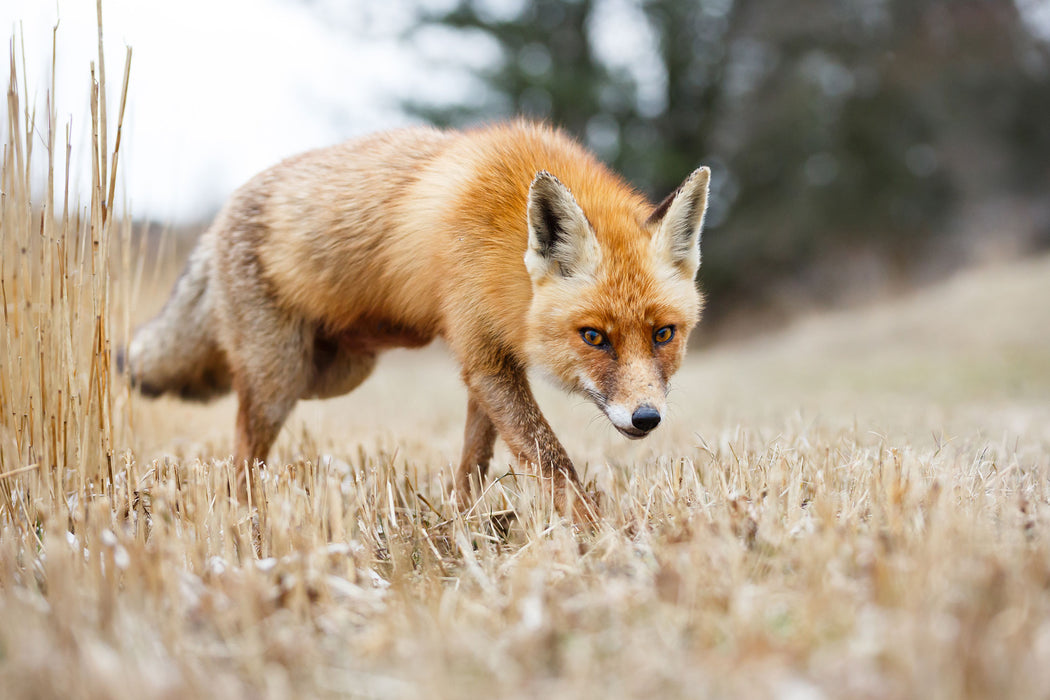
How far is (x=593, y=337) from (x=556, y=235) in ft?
1.56

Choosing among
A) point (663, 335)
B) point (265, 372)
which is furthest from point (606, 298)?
point (265, 372)

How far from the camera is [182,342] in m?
4.38

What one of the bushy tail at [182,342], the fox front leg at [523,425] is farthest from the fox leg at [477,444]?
the bushy tail at [182,342]

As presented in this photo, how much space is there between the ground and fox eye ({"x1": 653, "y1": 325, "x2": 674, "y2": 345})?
533mm

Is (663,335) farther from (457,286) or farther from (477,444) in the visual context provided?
(477,444)

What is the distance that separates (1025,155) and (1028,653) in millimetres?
21449

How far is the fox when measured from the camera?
3.13 metres

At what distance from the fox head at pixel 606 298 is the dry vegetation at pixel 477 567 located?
449mm

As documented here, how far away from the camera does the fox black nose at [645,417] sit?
112 inches

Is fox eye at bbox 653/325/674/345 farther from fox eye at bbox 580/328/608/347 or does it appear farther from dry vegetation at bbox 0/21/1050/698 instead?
dry vegetation at bbox 0/21/1050/698

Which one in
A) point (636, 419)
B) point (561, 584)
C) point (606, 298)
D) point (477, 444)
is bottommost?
point (477, 444)

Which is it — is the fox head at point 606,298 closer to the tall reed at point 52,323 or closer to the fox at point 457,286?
the fox at point 457,286

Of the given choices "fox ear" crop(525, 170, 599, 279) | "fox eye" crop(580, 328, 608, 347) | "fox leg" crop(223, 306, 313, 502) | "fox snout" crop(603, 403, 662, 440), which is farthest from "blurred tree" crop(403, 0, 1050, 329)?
"fox snout" crop(603, 403, 662, 440)

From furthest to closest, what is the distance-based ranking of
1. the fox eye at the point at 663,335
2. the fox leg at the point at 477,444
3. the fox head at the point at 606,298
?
the fox leg at the point at 477,444 → the fox eye at the point at 663,335 → the fox head at the point at 606,298
